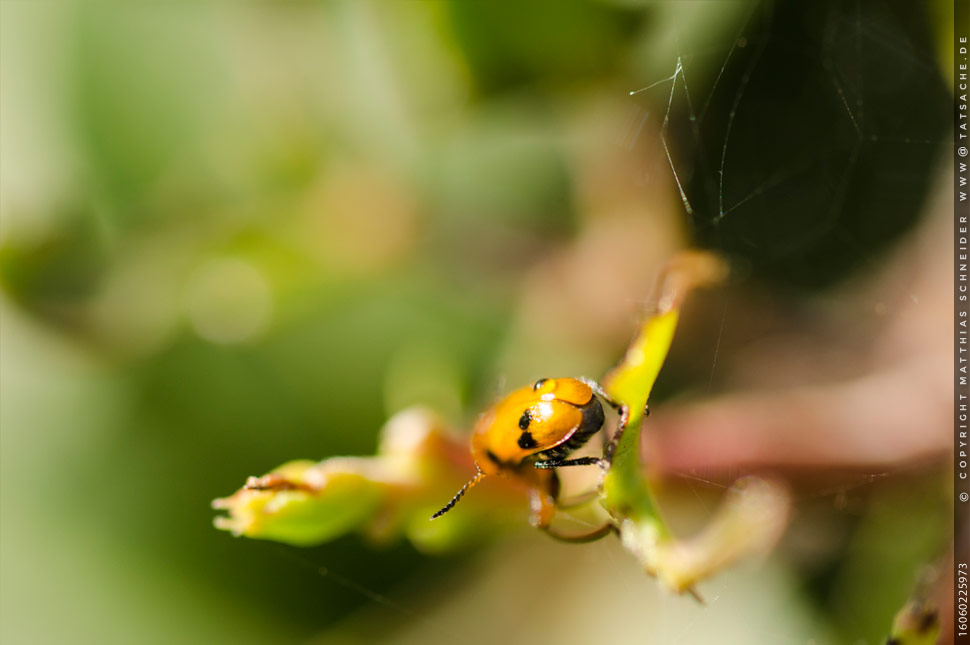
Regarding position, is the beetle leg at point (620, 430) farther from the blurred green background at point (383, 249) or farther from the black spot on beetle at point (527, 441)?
the blurred green background at point (383, 249)

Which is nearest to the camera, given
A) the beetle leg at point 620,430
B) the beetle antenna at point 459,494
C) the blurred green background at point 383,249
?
the beetle leg at point 620,430

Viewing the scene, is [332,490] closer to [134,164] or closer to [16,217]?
[16,217]


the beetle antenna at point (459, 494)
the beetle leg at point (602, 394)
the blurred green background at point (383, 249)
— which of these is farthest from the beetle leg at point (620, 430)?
the blurred green background at point (383, 249)

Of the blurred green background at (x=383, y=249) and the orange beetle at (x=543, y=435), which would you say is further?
the blurred green background at (x=383, y=249)

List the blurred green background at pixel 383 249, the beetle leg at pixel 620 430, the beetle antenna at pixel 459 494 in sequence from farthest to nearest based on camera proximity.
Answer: the blurred green background at pixel 383 249 < the beetle antenna at pixel 459 494 < the beetle leg at pixel 620 430

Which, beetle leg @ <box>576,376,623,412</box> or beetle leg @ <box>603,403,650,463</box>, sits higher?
beetle leg @ <box>576,376,623,412</box>

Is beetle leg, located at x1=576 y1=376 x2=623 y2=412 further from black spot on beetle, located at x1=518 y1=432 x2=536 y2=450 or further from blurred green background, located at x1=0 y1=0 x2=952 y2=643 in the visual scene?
blurred green background, located at x1=0 y1=0 x2=952 y2=643

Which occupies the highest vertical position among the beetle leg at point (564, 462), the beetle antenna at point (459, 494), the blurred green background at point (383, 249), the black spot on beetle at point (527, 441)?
the blurred green background at point (383, 249)

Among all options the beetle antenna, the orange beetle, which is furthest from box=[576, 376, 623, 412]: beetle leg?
the beetle antenna
